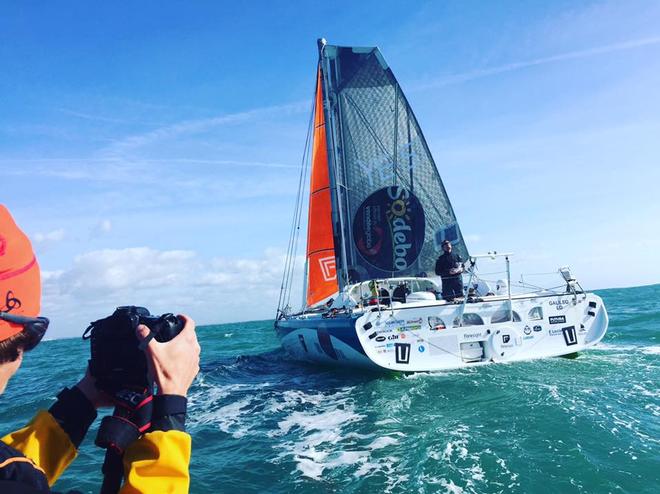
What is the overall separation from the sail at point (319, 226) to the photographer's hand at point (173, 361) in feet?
42.1

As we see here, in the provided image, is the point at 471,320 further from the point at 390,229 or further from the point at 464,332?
the point at 390,229

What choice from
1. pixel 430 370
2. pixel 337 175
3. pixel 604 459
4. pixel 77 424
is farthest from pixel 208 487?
pixel 337 175

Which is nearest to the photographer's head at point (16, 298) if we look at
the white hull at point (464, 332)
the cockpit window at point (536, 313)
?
→ the white hull at point (464, 332)

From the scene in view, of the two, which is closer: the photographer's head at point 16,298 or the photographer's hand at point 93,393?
the photographer's head at point 16,298

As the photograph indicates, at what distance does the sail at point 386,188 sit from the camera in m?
13.8

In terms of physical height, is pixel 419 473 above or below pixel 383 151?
below

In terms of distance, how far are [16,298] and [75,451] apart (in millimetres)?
908

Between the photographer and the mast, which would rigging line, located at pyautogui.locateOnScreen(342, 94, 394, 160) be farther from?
the photographer

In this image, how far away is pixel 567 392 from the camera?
7586 millimetres

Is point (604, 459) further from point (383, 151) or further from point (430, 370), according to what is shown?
point (383, 151)

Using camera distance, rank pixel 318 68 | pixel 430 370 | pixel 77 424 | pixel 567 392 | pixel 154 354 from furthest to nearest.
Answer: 1. pixel 318 68
2. pixel 430 370
3. pixel 567 392
4. pixel 77 424
5. pixel 154 354

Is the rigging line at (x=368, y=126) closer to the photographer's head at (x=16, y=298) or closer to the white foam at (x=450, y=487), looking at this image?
the white foam at (x=450, y=487)

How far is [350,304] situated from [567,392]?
4.46 metres

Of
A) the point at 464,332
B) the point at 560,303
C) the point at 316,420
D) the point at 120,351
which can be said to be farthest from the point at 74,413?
the point at 560,303
